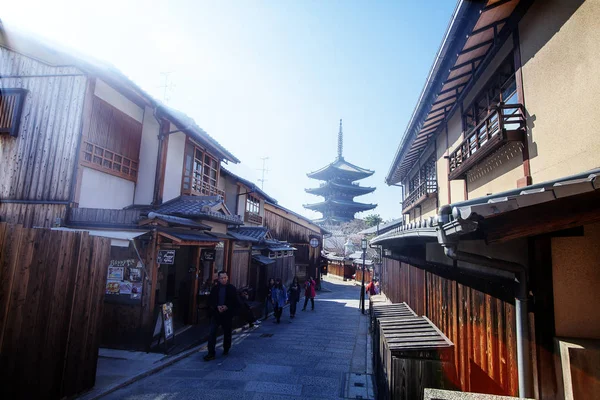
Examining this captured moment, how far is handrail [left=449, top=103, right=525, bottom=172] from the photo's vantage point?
19.1 ft

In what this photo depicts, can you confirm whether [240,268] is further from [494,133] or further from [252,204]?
[494,133]

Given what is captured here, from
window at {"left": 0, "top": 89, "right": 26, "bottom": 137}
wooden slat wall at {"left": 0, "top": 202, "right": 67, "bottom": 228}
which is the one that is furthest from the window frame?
window at {"left": 0, "top": 89, "right": 26, "bottom": 137}

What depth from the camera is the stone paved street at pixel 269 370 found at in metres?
5.70

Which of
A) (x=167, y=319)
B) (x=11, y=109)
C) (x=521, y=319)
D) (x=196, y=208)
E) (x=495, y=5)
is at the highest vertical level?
(x=495, y=5)

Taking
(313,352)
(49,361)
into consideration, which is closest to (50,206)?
(49,361)

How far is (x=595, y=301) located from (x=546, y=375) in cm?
74

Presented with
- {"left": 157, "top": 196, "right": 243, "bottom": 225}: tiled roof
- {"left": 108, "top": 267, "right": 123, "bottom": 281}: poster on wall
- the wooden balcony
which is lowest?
{"left": 108, "top": 267, "right": 123, "bottom": 281}: poster on wall

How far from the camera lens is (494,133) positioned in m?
6.30

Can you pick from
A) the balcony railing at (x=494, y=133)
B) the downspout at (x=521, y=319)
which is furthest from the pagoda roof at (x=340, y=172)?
the downspout at (x=521, y=319)

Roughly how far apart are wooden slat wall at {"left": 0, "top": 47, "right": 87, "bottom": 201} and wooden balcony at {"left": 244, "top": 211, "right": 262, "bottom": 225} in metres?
11.6

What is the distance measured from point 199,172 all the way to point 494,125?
38.0ft

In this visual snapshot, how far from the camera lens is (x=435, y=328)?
18.3ft

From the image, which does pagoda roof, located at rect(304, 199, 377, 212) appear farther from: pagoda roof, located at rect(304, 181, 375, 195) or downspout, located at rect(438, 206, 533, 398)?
downspout, located at rect(438, 206, 533, 398)

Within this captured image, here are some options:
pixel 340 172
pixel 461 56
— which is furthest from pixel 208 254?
pixel 340 172
